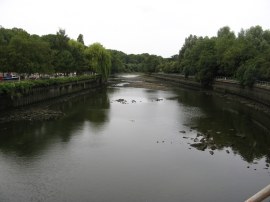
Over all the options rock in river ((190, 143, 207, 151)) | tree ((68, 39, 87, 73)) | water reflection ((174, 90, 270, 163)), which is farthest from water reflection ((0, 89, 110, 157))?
tree ((68, 39, 87, 73))

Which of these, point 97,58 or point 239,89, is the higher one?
point 97,58

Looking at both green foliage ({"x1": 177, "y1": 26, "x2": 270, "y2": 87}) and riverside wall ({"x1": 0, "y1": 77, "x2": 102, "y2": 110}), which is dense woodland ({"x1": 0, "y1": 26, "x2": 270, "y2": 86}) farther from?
riverside wall ({"x1": 0, "y1": 77, "x2": 102, "y2": 110})

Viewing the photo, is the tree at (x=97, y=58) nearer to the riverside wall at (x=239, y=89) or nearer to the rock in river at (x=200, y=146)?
the riverside wall at (x=239, y=89)

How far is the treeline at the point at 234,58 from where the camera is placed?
7181 cm

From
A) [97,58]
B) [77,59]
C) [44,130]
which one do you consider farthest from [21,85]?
[97,58]

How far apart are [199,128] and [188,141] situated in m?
7.46

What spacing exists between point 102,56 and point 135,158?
8863cm

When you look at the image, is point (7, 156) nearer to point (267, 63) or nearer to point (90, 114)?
point (90, 114)

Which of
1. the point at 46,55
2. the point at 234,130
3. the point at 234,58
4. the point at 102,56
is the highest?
the point at 102,56

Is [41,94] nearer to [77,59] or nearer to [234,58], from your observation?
[77,59]

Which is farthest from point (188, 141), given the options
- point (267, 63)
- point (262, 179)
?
point (267, 63)

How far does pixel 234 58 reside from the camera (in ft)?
283

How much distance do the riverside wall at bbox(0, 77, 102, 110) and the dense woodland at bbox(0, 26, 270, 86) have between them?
167 inches

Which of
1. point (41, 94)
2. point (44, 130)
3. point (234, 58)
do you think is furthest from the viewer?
point (234, 58)
